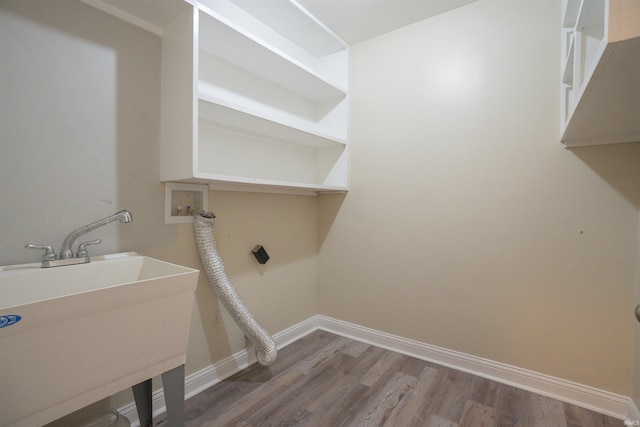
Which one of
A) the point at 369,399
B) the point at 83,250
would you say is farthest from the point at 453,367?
the point at 83,250

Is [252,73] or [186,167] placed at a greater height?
[252,73]

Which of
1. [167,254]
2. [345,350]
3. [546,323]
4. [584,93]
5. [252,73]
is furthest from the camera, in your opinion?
[345,350]

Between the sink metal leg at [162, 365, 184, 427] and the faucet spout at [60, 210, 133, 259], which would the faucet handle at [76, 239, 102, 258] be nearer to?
the faucet spout at [60, 210, 133, 259]

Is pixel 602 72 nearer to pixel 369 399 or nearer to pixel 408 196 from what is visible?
pixel 408 196

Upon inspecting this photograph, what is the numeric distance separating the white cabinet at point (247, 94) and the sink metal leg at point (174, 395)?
2.63 ft

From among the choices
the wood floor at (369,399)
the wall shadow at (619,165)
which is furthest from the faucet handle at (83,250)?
the wall shadow at (619,165)

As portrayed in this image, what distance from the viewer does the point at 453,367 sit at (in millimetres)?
1885

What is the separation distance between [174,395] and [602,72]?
1755 mm

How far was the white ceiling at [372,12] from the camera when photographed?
184 cm

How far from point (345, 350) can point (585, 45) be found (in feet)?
6.81

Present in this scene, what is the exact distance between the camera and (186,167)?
4.33ft

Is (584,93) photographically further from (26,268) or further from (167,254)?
(26,268)

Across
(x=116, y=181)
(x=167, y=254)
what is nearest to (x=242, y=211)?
(x=167, y=254)

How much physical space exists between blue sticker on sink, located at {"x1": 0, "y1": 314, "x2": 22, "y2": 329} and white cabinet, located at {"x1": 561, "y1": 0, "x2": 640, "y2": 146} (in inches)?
59.7
